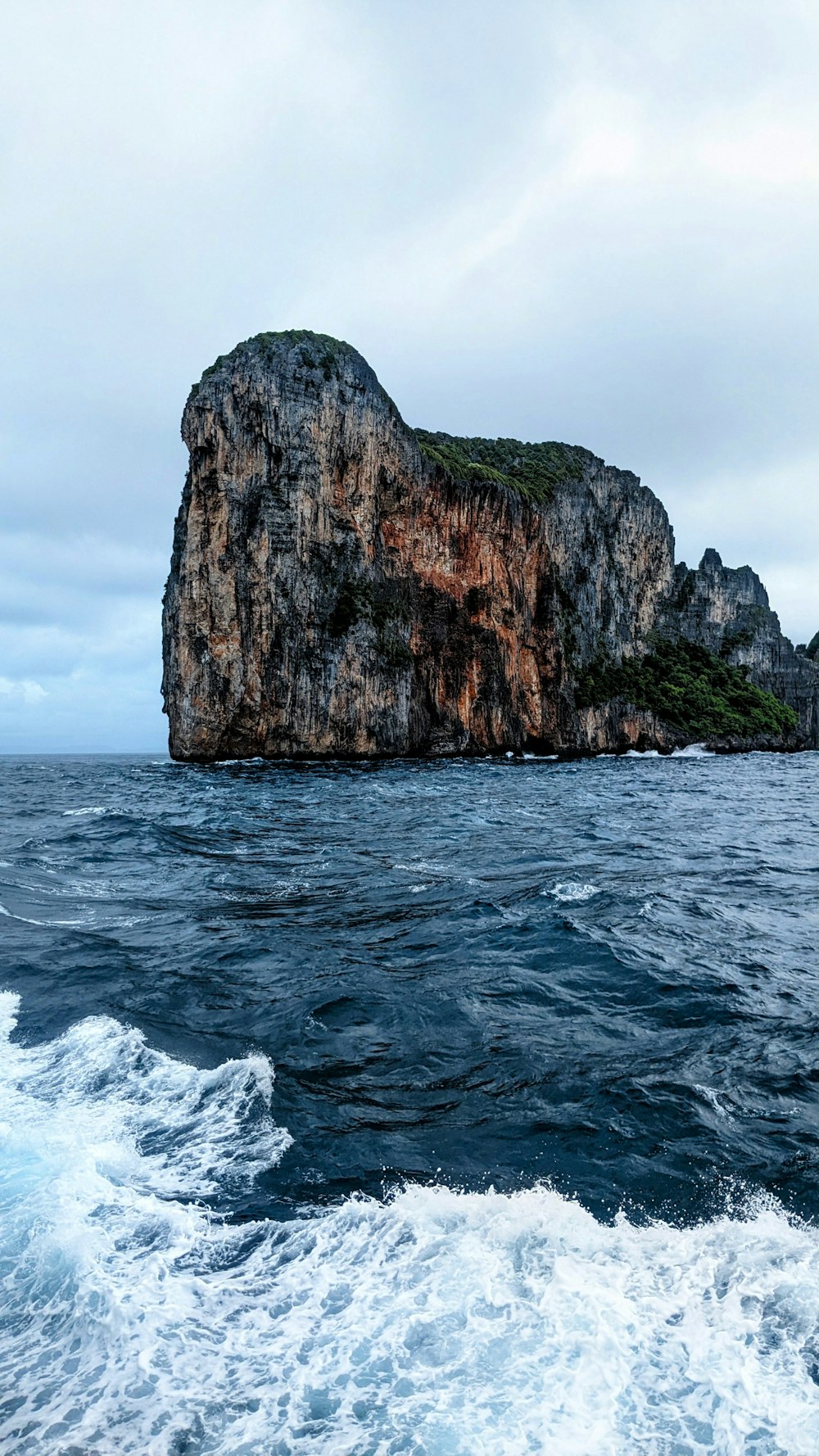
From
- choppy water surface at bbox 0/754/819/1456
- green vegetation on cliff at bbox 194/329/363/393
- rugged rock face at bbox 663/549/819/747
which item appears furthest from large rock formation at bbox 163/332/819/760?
choppy water surface at bbox 0/754/819/1456

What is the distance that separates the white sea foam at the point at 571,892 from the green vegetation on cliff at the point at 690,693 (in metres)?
63.3

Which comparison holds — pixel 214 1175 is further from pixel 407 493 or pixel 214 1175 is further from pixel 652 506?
pixel 652 506

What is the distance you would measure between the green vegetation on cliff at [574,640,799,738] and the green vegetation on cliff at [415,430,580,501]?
781 inches

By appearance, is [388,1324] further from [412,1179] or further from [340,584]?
[340,584]

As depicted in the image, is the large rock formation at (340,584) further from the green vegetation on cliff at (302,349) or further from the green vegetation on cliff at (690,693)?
the green vegetation on cliff at (690,693)

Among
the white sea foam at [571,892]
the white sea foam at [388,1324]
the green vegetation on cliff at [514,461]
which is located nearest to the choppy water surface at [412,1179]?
the white sea foam at [388,1324]

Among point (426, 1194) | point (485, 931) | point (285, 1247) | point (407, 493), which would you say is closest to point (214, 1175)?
point (285, 1247)

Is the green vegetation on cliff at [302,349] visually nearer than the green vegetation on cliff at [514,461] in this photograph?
Yes

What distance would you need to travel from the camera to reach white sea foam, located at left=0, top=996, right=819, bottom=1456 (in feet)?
9.77

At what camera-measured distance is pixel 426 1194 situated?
4465mm

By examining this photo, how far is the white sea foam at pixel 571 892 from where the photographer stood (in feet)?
38.8

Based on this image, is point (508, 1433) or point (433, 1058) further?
point (433, 1058)

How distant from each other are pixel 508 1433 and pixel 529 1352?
43 centimetres

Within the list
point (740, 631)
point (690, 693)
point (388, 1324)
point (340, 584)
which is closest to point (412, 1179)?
point (388, 1324)
